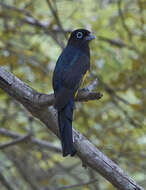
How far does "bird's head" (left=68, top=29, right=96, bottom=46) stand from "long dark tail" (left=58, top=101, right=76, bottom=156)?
138cm

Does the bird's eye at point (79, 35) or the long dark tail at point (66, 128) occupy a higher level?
the bird's eye at point (79, 35)

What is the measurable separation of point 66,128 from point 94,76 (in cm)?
199

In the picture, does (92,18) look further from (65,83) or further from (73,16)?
(65,83)

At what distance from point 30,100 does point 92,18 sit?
2.85 metres

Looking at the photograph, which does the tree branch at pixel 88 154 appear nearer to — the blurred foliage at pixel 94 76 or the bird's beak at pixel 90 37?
the bird's beak at pixel 90 37

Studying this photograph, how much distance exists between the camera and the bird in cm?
297

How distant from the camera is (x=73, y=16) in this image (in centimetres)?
521

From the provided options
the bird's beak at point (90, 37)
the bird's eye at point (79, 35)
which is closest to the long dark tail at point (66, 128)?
the bird's beak at point (90, 37)

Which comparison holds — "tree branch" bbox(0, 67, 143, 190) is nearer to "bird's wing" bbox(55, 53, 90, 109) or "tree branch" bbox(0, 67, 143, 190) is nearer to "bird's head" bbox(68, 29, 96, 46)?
"bird's wing" bbox(55, 53, 90, 109)

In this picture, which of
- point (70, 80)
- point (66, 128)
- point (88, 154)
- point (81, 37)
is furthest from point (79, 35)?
point (88, 154)

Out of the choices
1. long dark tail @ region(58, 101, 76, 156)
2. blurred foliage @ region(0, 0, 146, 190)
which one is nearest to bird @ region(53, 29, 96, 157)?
long dark tail @ region(58, 101, 76, 156)

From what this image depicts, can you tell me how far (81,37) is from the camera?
4.52 metres

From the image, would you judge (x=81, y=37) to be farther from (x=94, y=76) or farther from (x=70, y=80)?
(x=70, y=80)

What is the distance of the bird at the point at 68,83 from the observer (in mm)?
2973
